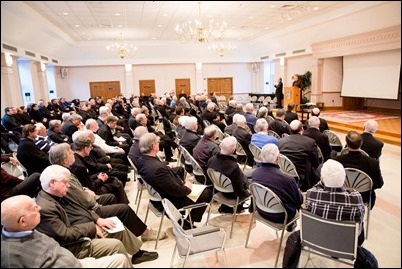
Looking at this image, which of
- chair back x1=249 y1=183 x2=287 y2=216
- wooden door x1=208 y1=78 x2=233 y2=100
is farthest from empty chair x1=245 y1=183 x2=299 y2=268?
wooden door x1=208 y1=78 x2=233 y2=100

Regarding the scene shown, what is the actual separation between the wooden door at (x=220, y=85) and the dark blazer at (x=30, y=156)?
624 inches

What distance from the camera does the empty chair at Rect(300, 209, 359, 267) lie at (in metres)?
1.95

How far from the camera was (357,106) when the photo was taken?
Answer: 12.4 metres

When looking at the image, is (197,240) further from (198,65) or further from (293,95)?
(198,65)

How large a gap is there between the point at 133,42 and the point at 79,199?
1496 centimetres

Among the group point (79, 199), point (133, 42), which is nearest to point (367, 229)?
point (79, 199)

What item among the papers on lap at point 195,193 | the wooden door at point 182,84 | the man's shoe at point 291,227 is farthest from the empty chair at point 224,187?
the wooden door at point 182,84

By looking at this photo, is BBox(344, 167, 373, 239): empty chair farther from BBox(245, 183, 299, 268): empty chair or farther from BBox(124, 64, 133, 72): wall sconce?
BBox(124, 64, 133, 72): wall sconce

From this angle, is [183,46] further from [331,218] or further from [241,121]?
[331,218]

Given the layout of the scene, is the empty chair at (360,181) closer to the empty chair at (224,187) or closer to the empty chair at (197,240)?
the empty chair at (224,187)

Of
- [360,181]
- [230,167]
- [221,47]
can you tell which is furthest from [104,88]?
[360,181]

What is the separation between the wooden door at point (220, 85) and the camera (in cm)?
1917

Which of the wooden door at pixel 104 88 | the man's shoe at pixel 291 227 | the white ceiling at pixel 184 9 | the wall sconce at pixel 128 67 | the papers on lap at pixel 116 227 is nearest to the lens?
the white ceiling at pixel 184 9

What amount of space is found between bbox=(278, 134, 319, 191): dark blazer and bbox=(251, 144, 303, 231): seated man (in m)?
1.02
